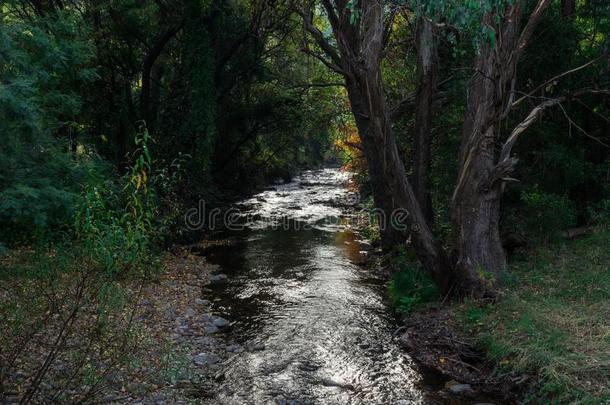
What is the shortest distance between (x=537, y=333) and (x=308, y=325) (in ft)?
12.7

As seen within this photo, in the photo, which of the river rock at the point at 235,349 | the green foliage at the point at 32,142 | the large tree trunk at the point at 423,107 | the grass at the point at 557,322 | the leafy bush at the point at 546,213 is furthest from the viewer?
the large tree trunk at the point at 423,107

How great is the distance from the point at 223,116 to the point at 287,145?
25.4 feet

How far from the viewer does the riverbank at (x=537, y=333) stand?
5.32 m

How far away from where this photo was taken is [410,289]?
951 centimetres

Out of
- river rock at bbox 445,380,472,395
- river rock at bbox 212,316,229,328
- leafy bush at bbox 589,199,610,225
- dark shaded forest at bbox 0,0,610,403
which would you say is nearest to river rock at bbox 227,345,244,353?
river rock at bbox 212,316,229,328

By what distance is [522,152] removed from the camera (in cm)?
1065

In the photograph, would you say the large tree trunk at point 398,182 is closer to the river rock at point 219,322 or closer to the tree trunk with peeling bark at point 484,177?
the tree trunk with peeling bark at point 484,177

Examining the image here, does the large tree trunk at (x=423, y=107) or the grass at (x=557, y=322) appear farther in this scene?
the large tree trunk at (x=423, y=107)

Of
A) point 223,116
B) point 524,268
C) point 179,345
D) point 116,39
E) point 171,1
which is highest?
point 171,1

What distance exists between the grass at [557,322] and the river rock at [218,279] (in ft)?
19.0

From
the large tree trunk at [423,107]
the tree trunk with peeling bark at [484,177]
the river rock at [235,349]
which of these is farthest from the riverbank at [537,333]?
the large tree trunk at [423,107]

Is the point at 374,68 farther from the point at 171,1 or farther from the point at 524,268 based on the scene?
the point at 171,1

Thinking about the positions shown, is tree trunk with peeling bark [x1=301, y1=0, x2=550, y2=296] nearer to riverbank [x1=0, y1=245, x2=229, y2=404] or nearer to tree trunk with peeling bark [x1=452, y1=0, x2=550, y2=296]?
tree trunk with peeling bark [x1=452, y1=0, x2=550, y2=296]

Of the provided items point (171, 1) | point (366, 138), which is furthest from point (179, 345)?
point (171, 1)
